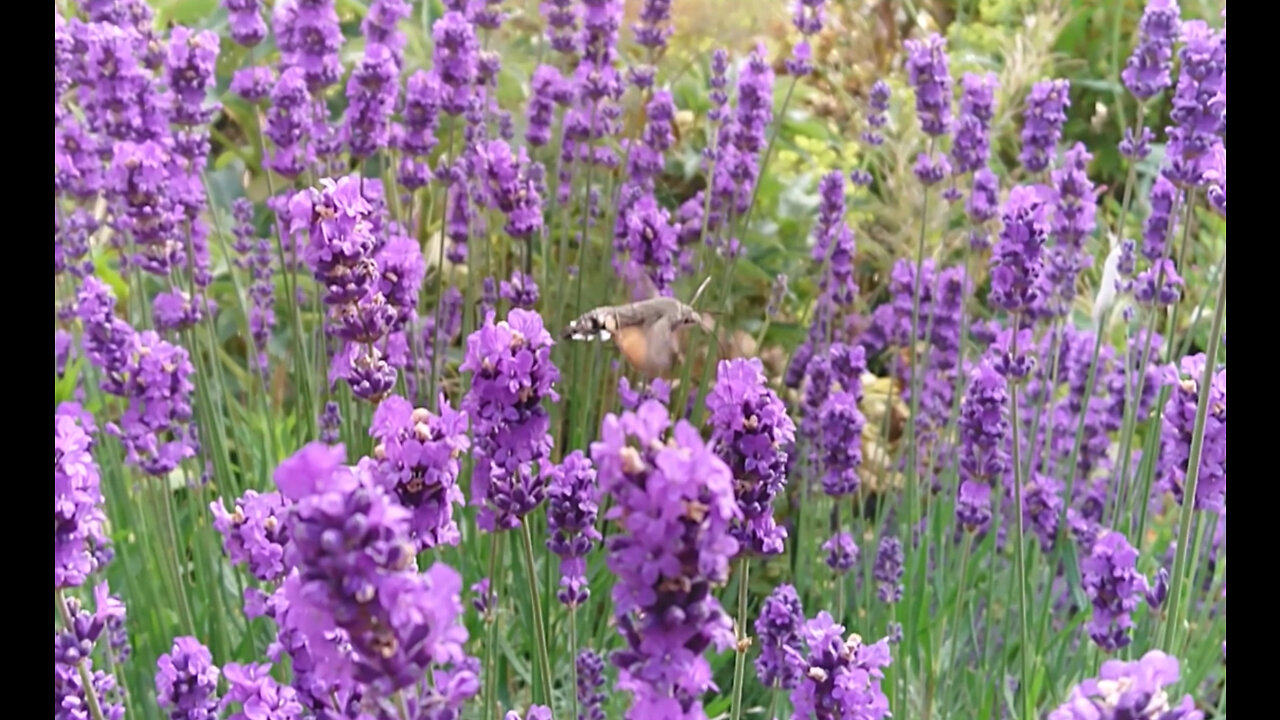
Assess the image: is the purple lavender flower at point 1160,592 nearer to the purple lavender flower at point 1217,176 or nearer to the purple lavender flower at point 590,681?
the purple lavender flower at point 1217,176

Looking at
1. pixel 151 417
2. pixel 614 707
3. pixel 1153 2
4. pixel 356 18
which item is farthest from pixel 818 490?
pixel 356 18

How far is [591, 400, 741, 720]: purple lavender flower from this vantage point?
0.79 meters

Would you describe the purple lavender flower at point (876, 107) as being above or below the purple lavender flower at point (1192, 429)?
above

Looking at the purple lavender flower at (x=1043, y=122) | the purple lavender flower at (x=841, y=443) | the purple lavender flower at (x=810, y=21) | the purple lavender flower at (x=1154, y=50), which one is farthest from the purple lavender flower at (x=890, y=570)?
the purple lavender flower at (x=810, y=21)

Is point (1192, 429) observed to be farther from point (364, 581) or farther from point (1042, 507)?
point (364, 581)

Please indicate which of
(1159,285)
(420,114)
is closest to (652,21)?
(420,114)

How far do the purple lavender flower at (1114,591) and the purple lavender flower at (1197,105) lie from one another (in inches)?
23.1

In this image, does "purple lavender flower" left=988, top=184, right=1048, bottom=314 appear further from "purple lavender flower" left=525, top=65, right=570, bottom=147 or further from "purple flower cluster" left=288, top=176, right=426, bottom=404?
"purple lavender flower" left=525, top=65, right=570, bottom=147

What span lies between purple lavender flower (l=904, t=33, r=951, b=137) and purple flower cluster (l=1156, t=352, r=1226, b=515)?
0.96 m

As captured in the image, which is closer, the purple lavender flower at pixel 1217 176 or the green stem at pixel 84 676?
the green stem at pixel 84 676

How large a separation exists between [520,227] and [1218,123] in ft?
4.17

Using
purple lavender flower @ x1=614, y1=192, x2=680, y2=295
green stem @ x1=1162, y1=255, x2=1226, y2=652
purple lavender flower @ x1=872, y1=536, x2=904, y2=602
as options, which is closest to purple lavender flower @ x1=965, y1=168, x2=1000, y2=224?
purple lavender flower @ x1=614, y1=192, x2=680, y2=295

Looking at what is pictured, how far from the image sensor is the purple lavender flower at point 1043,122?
269 cm

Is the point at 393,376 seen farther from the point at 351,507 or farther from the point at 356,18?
the point at 356,18
